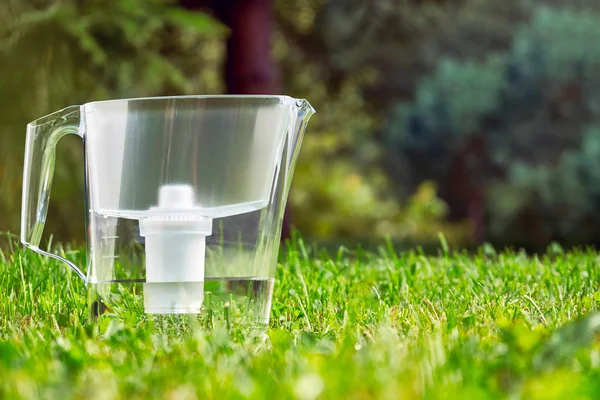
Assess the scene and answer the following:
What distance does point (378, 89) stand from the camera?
13484 millimetres

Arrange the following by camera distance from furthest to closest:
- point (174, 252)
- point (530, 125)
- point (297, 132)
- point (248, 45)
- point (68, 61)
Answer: point (530, 125)
point (248, 45)
point (68, 61)
point (297, 132)
point (174, 252)

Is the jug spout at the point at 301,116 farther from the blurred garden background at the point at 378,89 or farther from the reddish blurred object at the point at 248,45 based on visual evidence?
the reddish blurred object at the point at 248,45

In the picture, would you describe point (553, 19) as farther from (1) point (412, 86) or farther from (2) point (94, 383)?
(2) point (94, 383)

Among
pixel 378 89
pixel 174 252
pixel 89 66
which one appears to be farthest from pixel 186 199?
pixel 378 89

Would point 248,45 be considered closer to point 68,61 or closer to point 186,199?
point 68,61

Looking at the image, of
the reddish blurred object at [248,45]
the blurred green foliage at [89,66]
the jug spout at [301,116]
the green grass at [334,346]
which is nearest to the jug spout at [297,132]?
the jug spout at [301,116]

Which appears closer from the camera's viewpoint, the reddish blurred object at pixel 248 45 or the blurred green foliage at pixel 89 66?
the blurred green foliage at pixel 89 66

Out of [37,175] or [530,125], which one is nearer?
[37,175]

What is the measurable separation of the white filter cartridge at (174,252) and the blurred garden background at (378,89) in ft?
13.3

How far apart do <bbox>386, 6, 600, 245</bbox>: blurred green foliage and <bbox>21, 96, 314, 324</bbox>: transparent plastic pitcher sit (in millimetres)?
10253

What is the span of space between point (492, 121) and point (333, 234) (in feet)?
13.1

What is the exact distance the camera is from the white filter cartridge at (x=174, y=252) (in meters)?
1.68

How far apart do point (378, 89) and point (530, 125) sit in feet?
8.45

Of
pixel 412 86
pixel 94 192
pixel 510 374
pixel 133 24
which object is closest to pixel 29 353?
pixel 94 192
